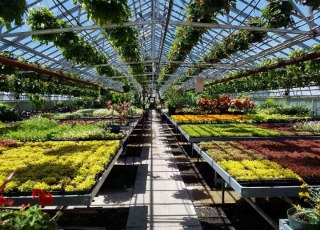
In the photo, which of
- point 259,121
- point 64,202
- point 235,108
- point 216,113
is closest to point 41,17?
point 64,202

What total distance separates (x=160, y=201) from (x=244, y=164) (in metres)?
1.82

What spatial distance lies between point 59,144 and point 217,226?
3.85 metres

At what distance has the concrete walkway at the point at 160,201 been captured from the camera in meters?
4.70

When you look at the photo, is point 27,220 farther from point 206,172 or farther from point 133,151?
point 133,151

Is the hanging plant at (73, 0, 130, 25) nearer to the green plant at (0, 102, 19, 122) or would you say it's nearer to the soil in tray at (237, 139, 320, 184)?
the soil in tray at (237, 139, 320, 184)

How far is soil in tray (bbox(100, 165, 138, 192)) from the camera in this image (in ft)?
22.1

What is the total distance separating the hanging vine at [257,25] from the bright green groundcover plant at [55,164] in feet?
14.5

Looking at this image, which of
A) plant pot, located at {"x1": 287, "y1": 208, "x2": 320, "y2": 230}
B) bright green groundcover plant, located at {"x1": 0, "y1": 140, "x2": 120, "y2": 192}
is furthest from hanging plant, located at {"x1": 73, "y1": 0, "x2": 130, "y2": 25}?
plant pot, located at {"x1": 287, "y1": 208, "x2": 320, "y2": 230}

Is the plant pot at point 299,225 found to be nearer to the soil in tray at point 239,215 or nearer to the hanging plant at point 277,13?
the soil in tray at point 239,215

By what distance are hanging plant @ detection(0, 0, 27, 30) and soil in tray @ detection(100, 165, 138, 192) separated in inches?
159

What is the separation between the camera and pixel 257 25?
832 centimetres

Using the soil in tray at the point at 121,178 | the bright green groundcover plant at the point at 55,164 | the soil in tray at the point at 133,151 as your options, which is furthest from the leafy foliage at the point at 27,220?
the soil in tray at the point at 133,151

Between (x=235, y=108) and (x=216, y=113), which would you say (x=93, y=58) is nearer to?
(x=216, y=113)

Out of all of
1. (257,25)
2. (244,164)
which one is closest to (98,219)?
(244,164)
